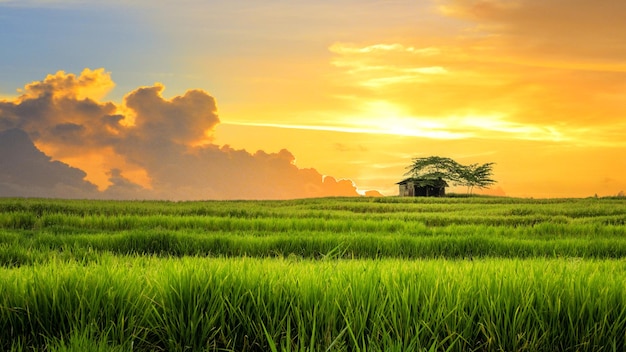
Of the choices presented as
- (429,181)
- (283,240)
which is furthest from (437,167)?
(283,240)

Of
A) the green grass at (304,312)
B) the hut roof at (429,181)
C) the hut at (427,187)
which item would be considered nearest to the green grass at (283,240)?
the green grass at (304,312)

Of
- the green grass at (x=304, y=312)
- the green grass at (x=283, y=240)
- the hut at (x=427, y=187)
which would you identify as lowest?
the green grass at (x=283, y=240)

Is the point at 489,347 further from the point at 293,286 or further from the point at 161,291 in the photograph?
the point at 161,291

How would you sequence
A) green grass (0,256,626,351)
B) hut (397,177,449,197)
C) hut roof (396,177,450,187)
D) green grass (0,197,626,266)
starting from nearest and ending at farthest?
green grass (0,256,626,351) → green grass (0,197,626,266) → hut roof (396,177,450,187) → hut (397,177,449,197)

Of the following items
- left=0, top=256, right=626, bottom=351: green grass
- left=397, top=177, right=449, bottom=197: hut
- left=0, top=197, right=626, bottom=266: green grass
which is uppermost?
left=397, top=177, right=449, bottom=197: hut

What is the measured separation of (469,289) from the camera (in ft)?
12.4

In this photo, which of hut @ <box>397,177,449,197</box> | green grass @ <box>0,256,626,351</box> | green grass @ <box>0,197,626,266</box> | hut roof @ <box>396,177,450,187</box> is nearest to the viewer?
green grass @ <box>0,256,626,351</box>

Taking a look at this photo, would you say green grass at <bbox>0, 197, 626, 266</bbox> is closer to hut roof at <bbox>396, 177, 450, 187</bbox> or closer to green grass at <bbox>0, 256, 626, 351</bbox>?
green grass at <bbox>0, 256, 626, 351</bbox>

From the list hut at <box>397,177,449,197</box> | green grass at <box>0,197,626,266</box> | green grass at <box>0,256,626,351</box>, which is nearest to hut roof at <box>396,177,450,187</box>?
hut at <box>397,177,449,197</box>

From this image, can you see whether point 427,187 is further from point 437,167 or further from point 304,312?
point 304,312

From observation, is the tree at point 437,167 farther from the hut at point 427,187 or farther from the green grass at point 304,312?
the green grass at point 304,312

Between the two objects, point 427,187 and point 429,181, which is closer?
point 429,181

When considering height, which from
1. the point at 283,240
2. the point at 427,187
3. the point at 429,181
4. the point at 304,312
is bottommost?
the point at 283,240

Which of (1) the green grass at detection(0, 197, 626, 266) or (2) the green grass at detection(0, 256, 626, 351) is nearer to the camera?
(2) the green grass at detection(0, 256, 626, 351)
